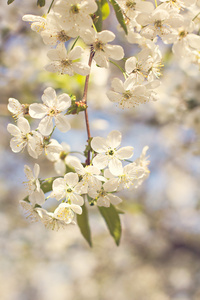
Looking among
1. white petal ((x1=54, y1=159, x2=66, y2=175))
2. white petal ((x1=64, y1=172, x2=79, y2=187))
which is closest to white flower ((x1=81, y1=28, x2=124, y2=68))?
white petal ((x1=64, y1=172, x2=79, y2=187))

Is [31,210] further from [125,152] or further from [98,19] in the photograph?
[98,19]

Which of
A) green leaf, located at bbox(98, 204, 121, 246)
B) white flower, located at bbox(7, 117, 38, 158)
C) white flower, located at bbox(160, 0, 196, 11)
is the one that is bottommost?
green leaf, located at bbox(98, 204, 121, 246)

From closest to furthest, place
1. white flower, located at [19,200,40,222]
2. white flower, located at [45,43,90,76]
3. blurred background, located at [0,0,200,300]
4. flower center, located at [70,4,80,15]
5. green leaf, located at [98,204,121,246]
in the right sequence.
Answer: flower center, located at [70,4,80,15] < white flower, located at [45,43,90,76] < white flower, located at [19,200,40,222] < green leaf, located at [98,204,121,246] < blurred background, located at [0,0,200,300]

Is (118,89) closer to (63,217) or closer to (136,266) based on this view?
(63,217)

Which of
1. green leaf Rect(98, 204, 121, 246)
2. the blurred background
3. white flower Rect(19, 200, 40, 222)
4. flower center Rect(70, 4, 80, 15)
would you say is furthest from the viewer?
the blurred background

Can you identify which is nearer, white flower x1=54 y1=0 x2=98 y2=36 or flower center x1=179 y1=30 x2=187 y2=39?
white flower x1=54 y1=0 x2=98 y2=36

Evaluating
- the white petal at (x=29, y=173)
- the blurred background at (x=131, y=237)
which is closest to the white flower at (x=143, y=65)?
the white petal at (x=29, y=173)

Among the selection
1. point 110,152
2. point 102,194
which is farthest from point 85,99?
point 102,194

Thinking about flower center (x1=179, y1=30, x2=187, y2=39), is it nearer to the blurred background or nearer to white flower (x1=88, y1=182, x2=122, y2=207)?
white flower (x1=88, y1=182, x2=122, y2=207)
